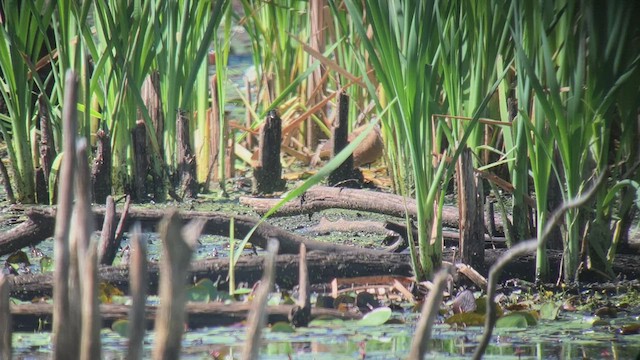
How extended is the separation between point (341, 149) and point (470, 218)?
68.6 inches

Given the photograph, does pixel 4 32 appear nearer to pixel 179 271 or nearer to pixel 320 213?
pixel 320 213

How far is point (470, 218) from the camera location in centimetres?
285

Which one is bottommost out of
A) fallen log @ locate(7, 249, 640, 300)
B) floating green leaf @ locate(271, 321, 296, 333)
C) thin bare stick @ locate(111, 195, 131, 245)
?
floating green leaf @ locate(271, 321, 296, 333)

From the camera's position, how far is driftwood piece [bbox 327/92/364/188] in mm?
4457

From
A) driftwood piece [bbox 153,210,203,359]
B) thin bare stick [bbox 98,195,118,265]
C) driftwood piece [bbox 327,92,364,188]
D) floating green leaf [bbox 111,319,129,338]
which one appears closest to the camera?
driftwood piece [bbox 153,210,203,359]

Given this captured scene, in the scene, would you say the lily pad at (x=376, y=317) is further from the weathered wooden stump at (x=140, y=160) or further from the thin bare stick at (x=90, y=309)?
the weathered wooden stump at (x=140, y=160)

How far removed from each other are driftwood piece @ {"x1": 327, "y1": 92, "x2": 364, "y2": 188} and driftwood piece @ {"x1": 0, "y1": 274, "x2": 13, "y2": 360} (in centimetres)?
314

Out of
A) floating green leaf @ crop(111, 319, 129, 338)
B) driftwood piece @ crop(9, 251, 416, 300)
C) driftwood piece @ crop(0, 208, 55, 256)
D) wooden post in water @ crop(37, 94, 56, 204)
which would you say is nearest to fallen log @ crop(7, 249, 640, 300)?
driftwood piece @ crop(9, 251, 416, 300)

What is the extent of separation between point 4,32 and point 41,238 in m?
1.15

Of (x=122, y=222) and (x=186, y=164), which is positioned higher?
(x=186, y=164)

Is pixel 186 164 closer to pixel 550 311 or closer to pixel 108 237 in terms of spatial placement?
pixel 108 237

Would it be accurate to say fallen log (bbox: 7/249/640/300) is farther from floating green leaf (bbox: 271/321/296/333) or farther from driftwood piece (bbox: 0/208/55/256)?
floating green leaf (bbox: 271/321/296/333)

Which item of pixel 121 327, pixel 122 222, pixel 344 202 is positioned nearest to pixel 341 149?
pixel 344 202

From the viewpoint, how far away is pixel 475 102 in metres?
2.95
